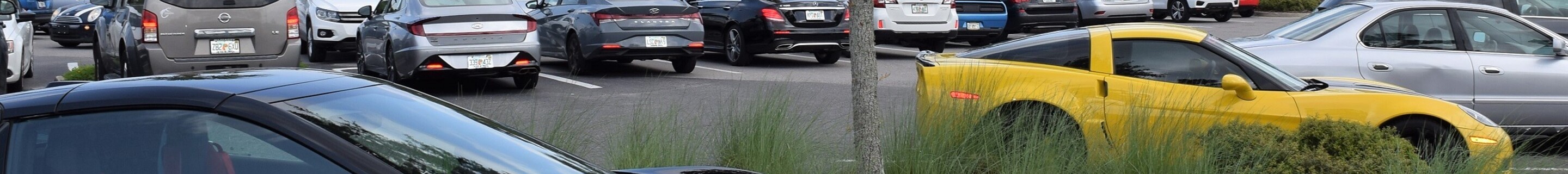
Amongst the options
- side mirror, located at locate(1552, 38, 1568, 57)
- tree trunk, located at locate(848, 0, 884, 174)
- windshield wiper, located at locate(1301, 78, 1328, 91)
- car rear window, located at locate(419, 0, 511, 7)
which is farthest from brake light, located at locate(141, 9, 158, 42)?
side mirror, located at locate(1552, 38, 1568, 57)

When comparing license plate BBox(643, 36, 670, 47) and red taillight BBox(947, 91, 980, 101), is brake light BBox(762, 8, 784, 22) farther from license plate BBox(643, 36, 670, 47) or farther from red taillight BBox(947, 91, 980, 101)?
red taillight BBox(947, 91, 980, 101)

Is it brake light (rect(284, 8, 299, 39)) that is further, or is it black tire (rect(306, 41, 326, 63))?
black tire (rect(306, 41, 326, 63))

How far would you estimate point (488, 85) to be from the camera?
13.1 m

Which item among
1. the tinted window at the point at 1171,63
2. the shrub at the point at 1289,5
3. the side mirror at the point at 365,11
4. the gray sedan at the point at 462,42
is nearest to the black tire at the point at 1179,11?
the shrub at the point at 1289,5

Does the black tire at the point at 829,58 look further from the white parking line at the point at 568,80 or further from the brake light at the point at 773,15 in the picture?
the white parking line at the point at 568,80

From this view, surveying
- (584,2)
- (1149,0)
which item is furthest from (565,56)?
(1149,0)

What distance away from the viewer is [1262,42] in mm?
9172

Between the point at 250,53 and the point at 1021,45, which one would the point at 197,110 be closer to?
the point at 1021,45

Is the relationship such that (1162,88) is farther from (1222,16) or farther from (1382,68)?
(1222,16)

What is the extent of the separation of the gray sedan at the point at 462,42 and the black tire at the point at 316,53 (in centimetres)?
613

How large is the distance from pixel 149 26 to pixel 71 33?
10807 millimetres

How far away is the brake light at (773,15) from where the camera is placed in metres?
15.4

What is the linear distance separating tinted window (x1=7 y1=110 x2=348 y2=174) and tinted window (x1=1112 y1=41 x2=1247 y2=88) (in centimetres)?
469

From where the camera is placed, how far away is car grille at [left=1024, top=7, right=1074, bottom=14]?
796 inches
